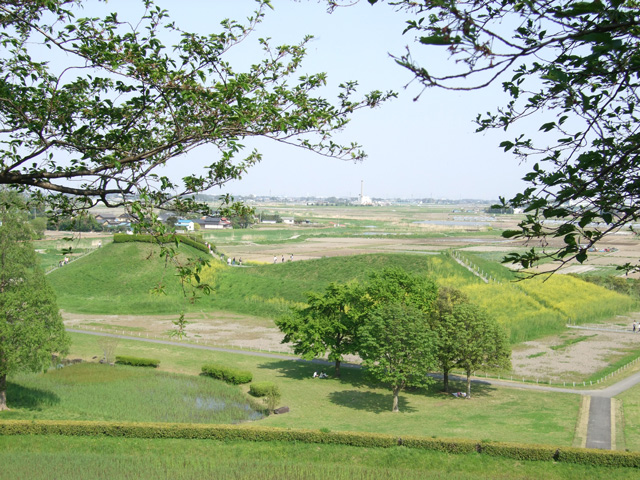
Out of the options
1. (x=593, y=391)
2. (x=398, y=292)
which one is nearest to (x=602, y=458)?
(x=593, y=391)

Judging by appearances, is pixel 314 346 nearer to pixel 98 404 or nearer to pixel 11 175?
pixel 98 404

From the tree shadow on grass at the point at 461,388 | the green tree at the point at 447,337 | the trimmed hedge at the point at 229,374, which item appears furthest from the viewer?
the trimmed hedge at the point at 229,374

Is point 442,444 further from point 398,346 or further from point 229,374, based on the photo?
point 229,374

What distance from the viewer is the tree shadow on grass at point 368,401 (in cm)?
2977

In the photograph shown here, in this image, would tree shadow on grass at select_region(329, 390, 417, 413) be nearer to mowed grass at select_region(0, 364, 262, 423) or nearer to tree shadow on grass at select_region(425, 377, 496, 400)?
tree shadow on grass at select_region(425, 377, 496, 400)

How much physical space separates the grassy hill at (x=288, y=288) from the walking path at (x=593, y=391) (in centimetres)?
1020

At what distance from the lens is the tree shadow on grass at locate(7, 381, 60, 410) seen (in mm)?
26641

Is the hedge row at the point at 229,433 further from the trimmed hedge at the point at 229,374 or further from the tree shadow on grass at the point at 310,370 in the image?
the tree shadow on grass at the point at 310,370

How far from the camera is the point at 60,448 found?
21.3m

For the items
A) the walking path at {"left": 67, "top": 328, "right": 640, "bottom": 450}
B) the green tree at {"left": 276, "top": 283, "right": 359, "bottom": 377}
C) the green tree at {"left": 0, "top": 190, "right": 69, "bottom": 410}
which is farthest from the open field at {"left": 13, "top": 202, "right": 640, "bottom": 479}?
the green tree at {"left": 0, "top": 190, "right": 69, "bottom": 410}

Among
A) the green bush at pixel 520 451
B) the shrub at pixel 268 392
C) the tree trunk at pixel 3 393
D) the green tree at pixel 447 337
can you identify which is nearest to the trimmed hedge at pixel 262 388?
the shrub at pixel 268 392

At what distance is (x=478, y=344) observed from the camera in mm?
32281

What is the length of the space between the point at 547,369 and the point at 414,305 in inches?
407

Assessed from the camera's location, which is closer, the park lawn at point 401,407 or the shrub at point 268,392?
the park lawn at point 401,407
